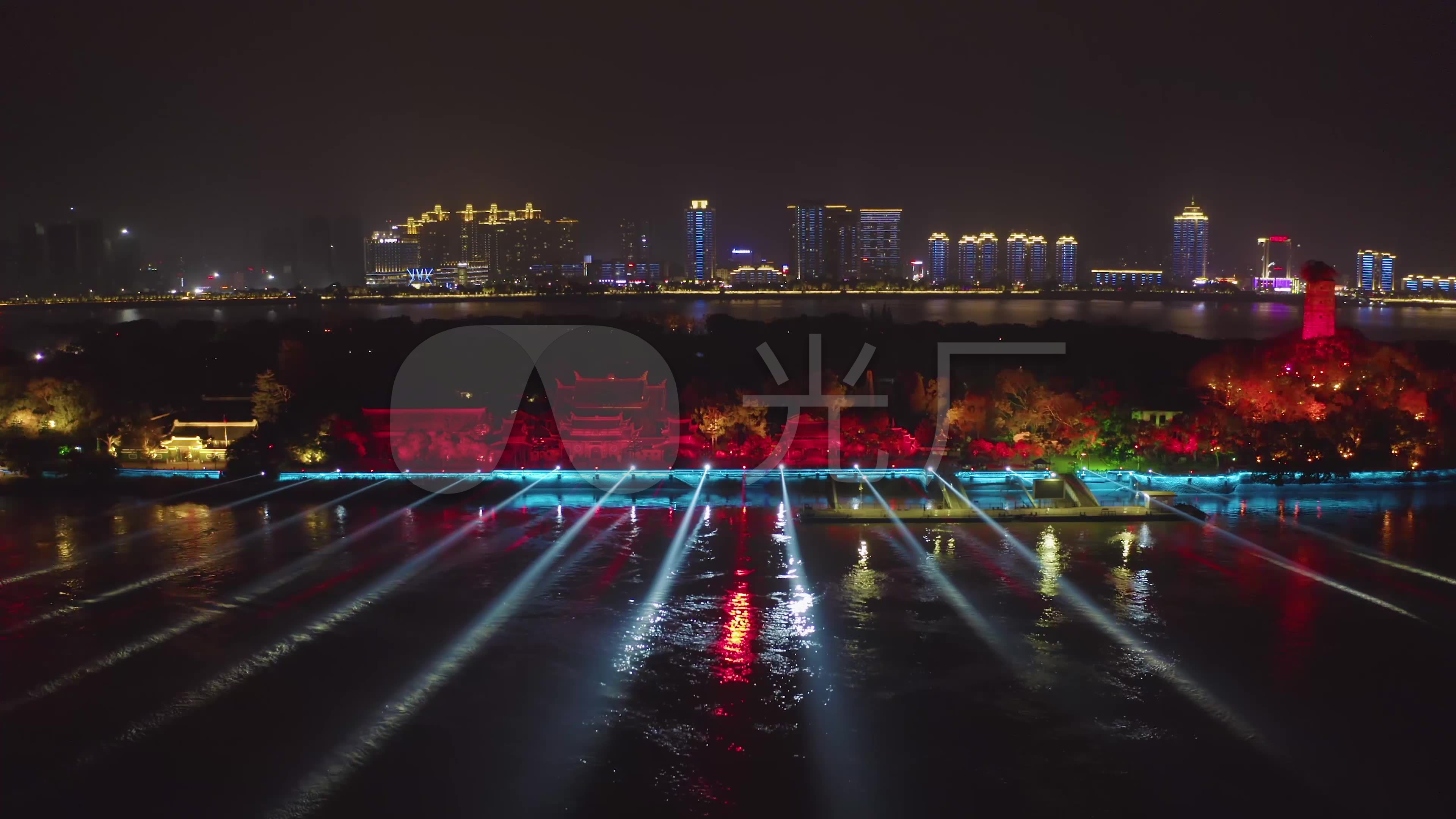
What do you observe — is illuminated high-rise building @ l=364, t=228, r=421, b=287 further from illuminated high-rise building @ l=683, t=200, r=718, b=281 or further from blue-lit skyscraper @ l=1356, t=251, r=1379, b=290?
blue-lit skyscraper @ l=1356, t=251, r=1379, b=290

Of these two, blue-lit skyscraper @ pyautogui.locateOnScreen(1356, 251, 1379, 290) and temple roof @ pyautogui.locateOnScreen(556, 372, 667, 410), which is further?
blue-lit skyscraper @ pyautogui.locateOnScreen(1356, 251, 1379, 290)

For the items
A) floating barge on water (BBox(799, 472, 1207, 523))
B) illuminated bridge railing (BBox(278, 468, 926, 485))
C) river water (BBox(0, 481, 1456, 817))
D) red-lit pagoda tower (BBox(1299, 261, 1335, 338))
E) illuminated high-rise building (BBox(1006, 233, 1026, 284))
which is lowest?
river water (BBox(0, 481, 1456, 817))

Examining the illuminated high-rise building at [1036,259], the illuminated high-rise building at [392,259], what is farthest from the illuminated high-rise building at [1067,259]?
the illuminated high-rise building at [392,259]

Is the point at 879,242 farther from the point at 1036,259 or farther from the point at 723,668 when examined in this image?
the point at 723,668

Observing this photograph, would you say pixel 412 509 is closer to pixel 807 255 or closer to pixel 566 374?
pixel 566 374

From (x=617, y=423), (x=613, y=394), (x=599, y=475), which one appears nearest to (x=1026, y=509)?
(x=599, y=475)

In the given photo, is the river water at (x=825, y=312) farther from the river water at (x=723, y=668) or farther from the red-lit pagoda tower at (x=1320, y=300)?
the river water at (x=723, y=668)

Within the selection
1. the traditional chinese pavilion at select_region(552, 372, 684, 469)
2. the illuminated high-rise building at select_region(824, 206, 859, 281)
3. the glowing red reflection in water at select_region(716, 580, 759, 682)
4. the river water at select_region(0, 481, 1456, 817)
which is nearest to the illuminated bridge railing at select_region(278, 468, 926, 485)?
the traditional chinese pavilion at select_region(552, 372, 684, 469)
